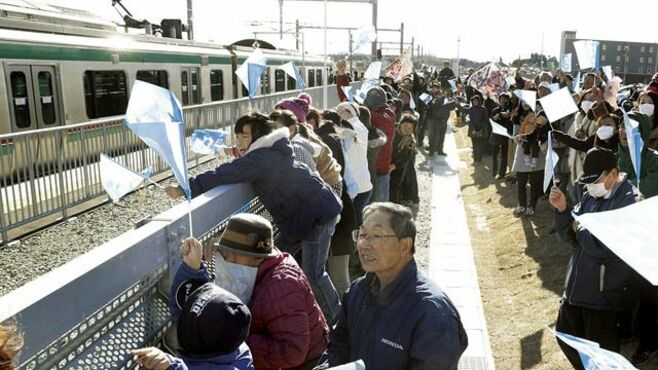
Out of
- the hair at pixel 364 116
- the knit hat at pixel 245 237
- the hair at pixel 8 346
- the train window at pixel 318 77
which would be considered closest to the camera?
the hair at pixel 8 346

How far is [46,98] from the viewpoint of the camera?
384 inches

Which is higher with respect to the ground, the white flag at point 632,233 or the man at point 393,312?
the white flag at point 632,233

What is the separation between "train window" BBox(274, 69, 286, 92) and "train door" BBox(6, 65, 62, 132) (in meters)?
12.5

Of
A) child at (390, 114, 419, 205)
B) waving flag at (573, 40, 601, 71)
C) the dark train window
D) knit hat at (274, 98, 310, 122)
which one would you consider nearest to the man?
knit hat at (274, 98, 310, 122)

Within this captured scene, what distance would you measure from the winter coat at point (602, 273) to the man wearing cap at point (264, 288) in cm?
197

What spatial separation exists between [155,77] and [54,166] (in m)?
5.86

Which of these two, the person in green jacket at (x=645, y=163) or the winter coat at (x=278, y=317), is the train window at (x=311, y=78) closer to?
the person in green jacket at (x=645, y=163)

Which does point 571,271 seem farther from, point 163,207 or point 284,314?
point 163,207

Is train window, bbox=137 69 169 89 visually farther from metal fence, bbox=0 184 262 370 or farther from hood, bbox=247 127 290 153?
metal fence, bbox=0 184 262 370

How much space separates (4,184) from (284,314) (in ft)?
18.2

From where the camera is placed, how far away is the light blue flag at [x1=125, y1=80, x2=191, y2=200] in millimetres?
2521

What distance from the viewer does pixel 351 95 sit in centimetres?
1133

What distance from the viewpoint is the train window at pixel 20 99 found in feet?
29.3

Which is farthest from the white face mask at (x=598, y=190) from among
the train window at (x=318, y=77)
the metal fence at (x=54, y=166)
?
the train window at (x=318, y=77)
